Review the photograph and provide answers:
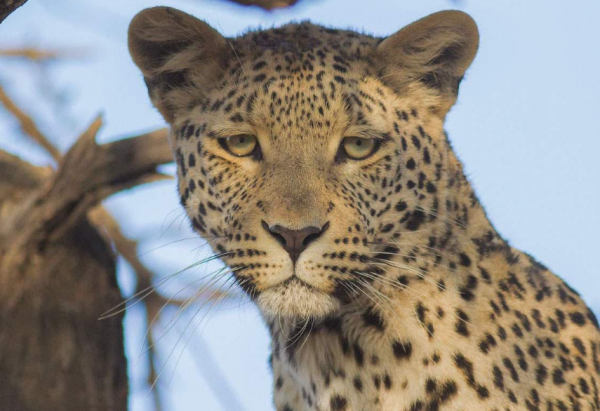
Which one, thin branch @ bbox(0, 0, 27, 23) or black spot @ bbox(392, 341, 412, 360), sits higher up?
thin branch @ bbox(0, 0, 27, 23)

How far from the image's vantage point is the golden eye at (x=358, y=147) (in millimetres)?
6102

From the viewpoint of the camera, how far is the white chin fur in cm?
571

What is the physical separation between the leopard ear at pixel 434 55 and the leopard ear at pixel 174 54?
1.13m

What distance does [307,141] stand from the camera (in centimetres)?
596

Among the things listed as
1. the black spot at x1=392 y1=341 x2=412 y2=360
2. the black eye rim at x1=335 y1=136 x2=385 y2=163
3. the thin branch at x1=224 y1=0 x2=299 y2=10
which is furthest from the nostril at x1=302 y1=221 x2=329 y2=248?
the thin branch at x1=224 y1=0 x2=299 y2=10

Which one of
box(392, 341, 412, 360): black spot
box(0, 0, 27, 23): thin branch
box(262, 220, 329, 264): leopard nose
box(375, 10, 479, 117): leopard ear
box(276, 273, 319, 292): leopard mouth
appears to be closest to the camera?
box(0, 0, 27, 23): thin branch

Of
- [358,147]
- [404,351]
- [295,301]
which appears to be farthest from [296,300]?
[358,147]

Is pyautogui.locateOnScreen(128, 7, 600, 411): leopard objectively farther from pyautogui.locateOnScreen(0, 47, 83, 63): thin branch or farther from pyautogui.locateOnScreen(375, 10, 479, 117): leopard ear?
pyautogui.locateOnScreen(0, 47, 83, 63): thin branch

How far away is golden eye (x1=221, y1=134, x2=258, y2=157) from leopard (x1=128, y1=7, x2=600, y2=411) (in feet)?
0.04

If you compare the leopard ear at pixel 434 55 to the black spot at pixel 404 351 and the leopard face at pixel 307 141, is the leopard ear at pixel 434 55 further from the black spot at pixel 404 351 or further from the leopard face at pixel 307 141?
the black spot at pixel 404 351

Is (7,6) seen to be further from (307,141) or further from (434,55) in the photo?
(434,55)

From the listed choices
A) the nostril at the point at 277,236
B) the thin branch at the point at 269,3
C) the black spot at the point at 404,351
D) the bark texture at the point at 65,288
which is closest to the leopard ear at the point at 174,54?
the thin branch at the point at 269,3

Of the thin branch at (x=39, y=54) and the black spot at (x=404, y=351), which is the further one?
the thin branch at (x=39, y=54)

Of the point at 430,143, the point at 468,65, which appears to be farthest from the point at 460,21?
the point at 430,143
